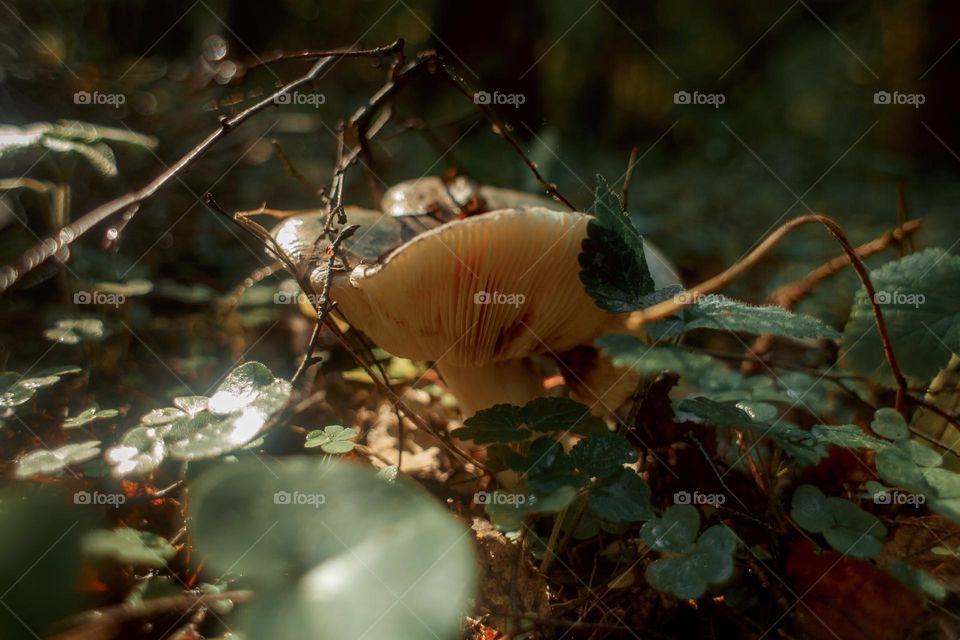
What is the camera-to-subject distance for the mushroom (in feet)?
4.36

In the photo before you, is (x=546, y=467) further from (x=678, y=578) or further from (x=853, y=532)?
(x=853, y=532)

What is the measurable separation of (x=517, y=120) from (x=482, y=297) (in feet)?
15.0

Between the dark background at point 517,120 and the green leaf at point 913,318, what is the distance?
1072mm

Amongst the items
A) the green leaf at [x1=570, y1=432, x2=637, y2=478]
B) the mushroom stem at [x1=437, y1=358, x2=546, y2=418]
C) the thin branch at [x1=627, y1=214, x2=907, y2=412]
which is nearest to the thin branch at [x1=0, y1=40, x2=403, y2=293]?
the mushroom stem at [x1=437, y1=358, x2=546, y2=418]

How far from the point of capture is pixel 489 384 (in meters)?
1.78

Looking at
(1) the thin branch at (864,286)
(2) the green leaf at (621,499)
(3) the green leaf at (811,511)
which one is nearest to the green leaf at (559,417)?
(2) the green leaf at (621,499)

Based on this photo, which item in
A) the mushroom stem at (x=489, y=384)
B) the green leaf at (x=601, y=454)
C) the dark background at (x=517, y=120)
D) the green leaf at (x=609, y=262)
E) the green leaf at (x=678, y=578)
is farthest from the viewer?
the dark background at (x=517, y=120)

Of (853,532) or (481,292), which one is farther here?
(481,292)

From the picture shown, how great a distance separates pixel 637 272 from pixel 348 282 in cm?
66

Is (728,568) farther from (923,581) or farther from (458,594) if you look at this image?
(458,594)

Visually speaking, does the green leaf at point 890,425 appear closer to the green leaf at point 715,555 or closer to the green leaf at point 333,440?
the green leaf at point 715,555

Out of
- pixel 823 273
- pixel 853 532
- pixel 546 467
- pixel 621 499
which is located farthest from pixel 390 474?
pixel 823 273

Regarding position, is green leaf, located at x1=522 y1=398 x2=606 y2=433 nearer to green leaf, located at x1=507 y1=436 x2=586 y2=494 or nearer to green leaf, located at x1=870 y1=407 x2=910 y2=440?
green leaf, located at x1=507 y1=436 x2=586 y2=494

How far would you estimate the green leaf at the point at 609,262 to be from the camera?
1236 mm
